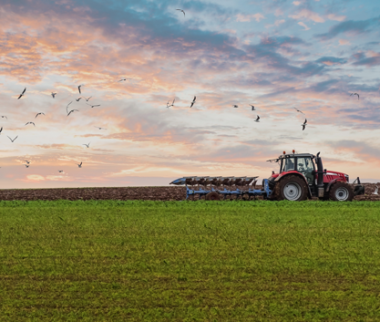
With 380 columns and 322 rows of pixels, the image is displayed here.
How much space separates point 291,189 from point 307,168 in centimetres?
153

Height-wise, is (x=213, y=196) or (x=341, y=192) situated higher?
(x=341, y=192)

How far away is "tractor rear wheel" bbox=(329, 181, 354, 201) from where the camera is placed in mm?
24469

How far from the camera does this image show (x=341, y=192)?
81.3ft

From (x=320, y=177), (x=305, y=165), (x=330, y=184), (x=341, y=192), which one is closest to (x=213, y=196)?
(x=305, y=165)

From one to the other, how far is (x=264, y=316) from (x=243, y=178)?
20324mm

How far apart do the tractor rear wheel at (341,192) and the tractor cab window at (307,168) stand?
4.50 ft

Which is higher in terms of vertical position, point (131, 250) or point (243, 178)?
point (243, 178)

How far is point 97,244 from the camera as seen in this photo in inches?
438

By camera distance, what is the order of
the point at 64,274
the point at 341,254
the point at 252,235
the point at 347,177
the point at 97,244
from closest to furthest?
1. the point at 64,274
2. the point at 341,254
3. the point at 97,244
4. the point at 252,235
5. the point at 347,177

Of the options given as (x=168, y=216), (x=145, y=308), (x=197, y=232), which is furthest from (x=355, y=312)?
(x=168, y=216)

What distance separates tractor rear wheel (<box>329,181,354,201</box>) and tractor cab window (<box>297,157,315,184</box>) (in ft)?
4.50

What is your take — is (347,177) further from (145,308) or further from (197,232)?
(145,308)

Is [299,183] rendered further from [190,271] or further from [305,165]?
[190,271]

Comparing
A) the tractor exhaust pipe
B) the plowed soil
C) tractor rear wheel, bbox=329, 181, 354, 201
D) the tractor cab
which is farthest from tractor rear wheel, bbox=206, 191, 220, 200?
tractor rear wheel, bbox=329, 181, 354, 201
